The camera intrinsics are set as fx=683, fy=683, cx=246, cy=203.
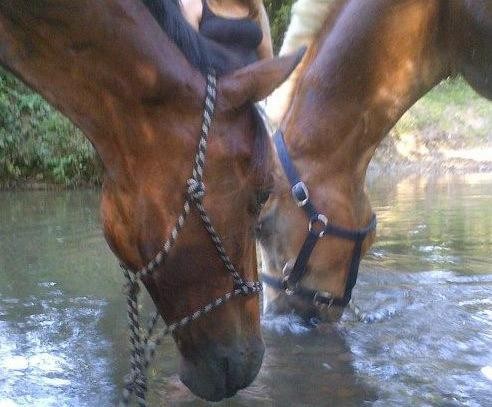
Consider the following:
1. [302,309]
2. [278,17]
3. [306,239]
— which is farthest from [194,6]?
[278,17]

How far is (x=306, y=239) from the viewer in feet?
6.65

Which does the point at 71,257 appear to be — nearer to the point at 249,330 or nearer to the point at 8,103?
the point at 249,330

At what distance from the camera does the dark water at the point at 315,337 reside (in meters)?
1.84

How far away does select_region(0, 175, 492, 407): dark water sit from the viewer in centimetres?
184

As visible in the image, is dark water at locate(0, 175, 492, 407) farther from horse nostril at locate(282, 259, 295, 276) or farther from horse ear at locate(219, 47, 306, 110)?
horse ear at locate(219, 47, 306, 110)

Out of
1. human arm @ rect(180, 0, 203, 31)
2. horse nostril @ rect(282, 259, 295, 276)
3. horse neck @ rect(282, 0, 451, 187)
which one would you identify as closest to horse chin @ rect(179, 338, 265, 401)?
horse nostril @ rect(282, 259, 295, 276)

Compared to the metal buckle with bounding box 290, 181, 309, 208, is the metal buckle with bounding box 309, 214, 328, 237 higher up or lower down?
lower down

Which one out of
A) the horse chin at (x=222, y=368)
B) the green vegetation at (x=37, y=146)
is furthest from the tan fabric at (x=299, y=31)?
the green vegetation at (x=37, y=146)

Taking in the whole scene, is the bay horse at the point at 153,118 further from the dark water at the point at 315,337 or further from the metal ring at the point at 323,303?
the metal ring at the point at 323,303

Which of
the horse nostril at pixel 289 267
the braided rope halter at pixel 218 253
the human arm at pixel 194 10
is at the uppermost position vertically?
the human arm at pixel 194 10

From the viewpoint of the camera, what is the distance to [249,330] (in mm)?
1293

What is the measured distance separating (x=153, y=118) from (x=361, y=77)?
1018 millimetres

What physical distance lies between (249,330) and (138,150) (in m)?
0.41

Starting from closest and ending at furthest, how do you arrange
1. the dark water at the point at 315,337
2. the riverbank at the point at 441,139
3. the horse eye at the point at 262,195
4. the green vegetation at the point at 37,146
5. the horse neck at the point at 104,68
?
the horse neck at the point at 104,68
the horse eye at the point at 262,195
the dark water at the point at 315,337
the green vegetation at the point at 37,146
the riverbank at the point at 441,139
